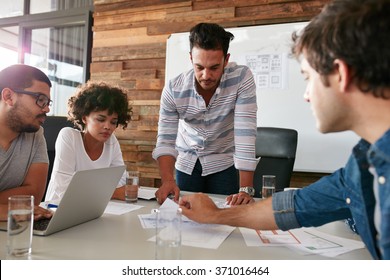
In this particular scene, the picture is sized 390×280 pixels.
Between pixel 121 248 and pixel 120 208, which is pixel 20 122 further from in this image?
pixel 121 248

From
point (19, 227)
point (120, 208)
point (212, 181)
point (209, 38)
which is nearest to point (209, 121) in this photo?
point (212, 181)

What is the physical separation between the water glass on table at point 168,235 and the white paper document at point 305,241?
23cm

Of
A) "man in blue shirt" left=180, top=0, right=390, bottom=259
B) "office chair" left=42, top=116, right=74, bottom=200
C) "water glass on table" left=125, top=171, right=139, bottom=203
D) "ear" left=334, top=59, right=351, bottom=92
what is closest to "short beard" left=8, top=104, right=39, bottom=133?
"water glass on table" left=125, top=171, right=139, bottom=203

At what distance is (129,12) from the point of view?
10.8 ft

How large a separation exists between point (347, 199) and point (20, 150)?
4.09 feet

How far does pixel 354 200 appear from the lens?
85cm

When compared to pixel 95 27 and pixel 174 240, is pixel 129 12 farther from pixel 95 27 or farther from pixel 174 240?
pixel 174 240

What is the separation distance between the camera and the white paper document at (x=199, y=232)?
930 mm

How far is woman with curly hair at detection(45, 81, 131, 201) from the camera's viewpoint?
64.6 inches

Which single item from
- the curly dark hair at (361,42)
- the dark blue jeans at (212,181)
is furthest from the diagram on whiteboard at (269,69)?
the curly dark hair at (361,42)

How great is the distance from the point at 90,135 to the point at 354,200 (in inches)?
54.6

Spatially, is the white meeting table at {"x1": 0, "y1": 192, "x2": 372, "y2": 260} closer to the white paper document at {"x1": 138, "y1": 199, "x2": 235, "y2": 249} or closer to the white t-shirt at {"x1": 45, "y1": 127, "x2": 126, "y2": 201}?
the white paper document at {"x1": 138, "y1": 199, "x2": 235, "y2": 249}

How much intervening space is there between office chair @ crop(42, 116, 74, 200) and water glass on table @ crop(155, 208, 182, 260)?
52.7 inches
